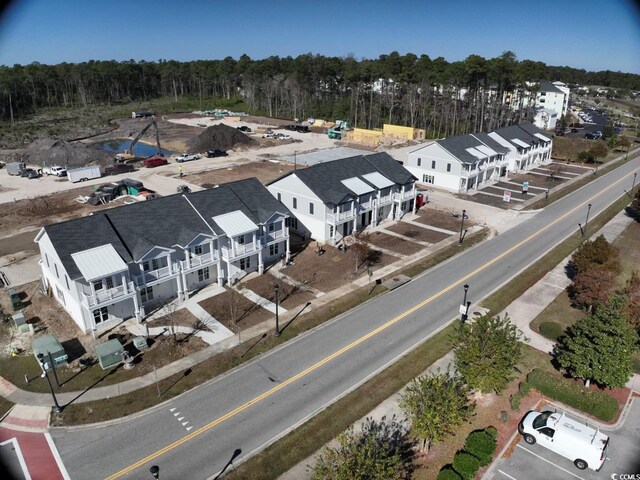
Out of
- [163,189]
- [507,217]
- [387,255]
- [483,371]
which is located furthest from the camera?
[163,189]

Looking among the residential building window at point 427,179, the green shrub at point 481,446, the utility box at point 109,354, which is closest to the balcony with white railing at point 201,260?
the utility box at point 109,354

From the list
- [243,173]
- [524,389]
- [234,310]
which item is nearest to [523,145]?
[243,173]

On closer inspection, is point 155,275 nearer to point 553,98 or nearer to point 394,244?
point 394,244

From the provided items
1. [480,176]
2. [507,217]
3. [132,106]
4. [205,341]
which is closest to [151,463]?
[205,341]

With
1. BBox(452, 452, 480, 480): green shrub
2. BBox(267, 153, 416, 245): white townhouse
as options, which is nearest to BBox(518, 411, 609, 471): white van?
BBox(452, 452, 480, 480): green shrub

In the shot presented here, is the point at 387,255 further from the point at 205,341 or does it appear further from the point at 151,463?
the point at 151,463

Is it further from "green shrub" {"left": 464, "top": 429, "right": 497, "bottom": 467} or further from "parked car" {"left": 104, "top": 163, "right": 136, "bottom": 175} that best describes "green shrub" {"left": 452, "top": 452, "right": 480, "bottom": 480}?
"parked car" {"left": 104, "top": 163, "right": 136, "bottom": 175}
